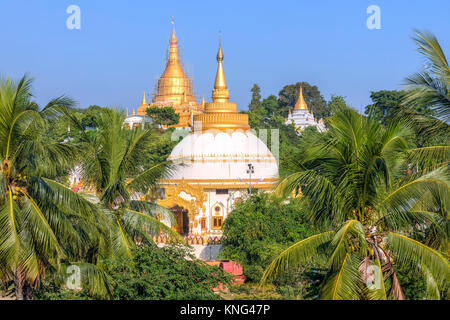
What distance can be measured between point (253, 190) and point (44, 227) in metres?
25.3

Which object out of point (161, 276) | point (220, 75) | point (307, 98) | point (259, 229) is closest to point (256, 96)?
point (307, 98)

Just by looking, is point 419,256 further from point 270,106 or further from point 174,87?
point 270,106

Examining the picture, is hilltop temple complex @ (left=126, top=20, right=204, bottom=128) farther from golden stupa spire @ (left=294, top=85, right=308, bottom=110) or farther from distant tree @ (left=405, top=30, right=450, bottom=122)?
distant tree @ (left=405, top=30, right=450, bottom=122)

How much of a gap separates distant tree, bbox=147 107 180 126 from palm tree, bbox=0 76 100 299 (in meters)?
65.2

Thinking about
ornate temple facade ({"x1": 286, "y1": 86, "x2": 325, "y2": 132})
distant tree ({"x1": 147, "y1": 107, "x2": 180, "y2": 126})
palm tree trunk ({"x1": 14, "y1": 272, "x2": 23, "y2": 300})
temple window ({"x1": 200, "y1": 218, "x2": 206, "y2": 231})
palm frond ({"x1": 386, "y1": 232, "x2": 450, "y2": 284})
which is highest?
ornate temple facade ({"x1": 286, "y1": 86, "x2": 325, "y2": 132})

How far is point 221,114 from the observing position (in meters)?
41.3

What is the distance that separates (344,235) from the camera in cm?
1127

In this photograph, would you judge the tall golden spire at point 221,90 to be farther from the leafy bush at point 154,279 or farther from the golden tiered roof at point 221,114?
the leafy bush at point 154,279

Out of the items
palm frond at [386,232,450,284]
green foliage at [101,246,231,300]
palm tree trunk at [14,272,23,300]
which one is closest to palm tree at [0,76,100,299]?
palm tree trunk at [14,272,23,300]

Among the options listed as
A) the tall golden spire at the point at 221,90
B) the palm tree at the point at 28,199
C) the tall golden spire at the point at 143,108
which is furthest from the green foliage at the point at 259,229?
the tall golden spire at the point at 143,108

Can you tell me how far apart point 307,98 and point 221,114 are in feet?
247

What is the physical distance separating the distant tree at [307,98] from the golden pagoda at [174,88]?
84.0ft

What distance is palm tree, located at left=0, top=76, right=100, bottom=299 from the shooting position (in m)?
12.2
